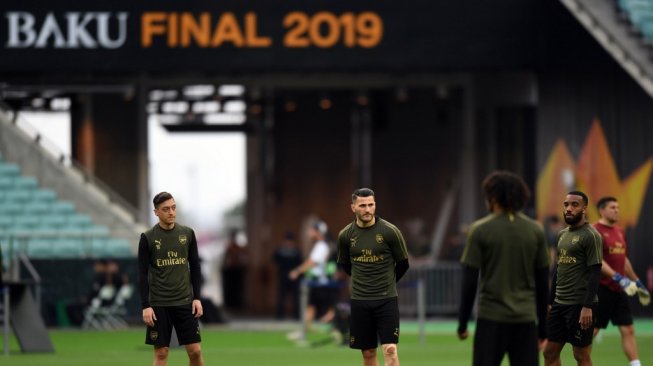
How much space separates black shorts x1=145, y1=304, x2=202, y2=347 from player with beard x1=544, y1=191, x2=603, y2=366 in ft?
10.3

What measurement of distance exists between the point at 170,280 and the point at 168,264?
145mm

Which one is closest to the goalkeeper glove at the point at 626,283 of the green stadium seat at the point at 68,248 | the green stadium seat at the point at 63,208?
the green stadium seat at the point at 68,248

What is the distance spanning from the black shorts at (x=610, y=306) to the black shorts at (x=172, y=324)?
4.12m

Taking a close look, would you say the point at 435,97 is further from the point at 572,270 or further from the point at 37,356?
the point at 572,270

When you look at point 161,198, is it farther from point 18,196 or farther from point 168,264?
point 18,196

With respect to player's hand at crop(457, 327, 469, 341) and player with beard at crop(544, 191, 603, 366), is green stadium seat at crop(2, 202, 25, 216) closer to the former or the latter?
player with beard at crop(544, 191, 603, 366)

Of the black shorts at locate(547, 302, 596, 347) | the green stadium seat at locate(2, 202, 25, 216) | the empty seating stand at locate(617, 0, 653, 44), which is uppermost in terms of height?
the empty seating stand at locate(617, 0, 653, 44)

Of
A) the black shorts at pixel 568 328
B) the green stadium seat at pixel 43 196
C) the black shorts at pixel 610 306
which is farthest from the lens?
the green stadium seat at pixel 43 196

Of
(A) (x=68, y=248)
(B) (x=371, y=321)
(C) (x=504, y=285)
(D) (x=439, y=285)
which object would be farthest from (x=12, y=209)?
(C) (x=504, y=285)

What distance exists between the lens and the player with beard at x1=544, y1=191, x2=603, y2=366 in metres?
13.0

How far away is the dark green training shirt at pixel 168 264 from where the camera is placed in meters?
13.9

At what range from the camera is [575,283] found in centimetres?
1327

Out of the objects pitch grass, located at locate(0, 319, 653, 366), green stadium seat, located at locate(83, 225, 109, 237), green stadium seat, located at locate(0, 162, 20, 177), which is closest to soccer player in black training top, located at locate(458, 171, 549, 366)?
pitch grass, located at locate(0, 319, 653, 366)

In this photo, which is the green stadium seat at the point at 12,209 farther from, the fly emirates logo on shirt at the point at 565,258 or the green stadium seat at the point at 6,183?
the fly emirates logo on shirt at the point at 565,258
